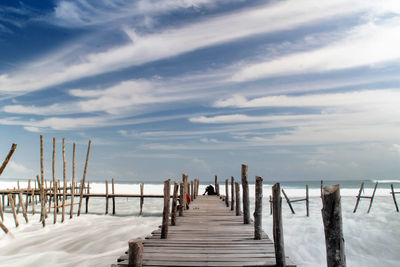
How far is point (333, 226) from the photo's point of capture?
400 cm

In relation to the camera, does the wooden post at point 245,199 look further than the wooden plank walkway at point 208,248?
Yes

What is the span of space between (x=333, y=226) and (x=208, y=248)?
3.25 m

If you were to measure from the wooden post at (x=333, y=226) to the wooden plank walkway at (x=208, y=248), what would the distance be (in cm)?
161

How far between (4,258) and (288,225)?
14.8 meters

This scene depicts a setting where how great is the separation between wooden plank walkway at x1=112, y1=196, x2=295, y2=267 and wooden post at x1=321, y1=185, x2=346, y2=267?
5.28ft

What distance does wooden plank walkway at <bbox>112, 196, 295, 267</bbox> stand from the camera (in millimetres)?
5562

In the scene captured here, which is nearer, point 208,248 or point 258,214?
point 208,248

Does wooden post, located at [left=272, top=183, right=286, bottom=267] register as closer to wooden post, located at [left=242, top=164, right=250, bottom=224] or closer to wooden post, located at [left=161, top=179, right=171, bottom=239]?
wooden post, located at [left=161, top=179, right=171, bottom=239]

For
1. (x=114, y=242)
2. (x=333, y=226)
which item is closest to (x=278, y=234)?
(x=333, y=226)

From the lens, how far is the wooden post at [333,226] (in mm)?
3963

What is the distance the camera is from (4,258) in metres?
10.9

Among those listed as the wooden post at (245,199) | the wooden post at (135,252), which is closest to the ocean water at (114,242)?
the wooden post at (245,199)

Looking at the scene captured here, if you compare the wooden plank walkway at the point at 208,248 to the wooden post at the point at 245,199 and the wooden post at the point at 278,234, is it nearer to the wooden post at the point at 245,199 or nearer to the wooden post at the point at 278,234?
the wooden post at the point at 278,234

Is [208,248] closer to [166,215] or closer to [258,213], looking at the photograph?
[166,215]
